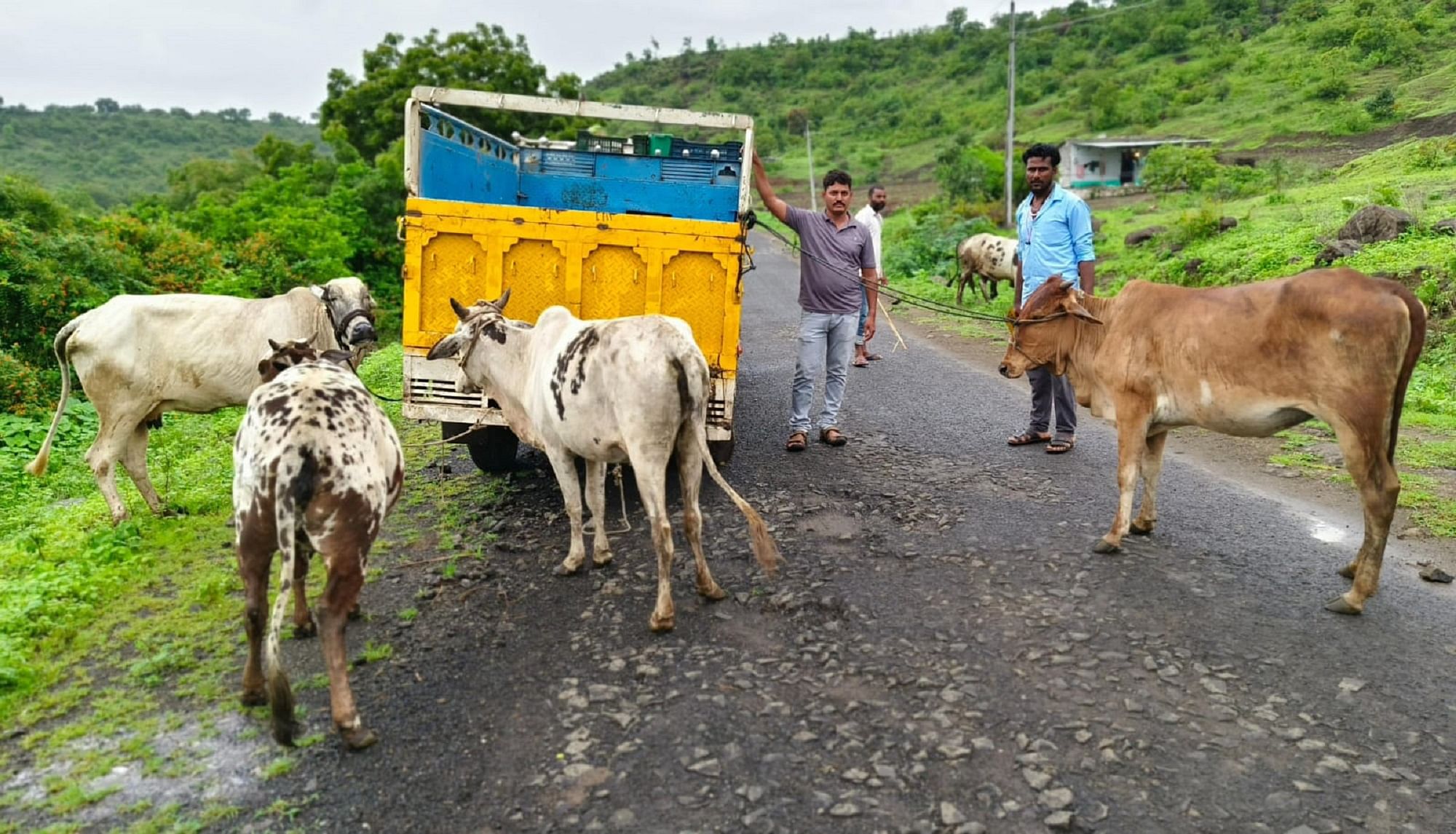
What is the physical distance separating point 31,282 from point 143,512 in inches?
214

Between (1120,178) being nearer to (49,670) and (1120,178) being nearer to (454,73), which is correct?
(454,73)

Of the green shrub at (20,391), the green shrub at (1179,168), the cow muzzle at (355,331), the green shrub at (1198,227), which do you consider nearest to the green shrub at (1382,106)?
the green shrub at (1179,168)

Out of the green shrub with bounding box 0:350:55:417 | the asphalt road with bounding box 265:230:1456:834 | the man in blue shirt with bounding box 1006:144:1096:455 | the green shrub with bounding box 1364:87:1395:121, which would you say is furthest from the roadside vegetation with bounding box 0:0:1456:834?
the man in blue shirt with bounding box 1006:144:1096:455

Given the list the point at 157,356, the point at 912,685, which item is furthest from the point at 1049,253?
the point at 157,356

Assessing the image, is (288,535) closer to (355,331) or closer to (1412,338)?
(355,331)

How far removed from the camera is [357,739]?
12.0ft

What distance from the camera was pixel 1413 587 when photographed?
195 inches

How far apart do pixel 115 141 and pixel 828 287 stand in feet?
286

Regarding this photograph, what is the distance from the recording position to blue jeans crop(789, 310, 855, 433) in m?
7.50

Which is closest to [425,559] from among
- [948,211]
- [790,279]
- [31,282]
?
[31,282]

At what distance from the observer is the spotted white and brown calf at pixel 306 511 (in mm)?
3699

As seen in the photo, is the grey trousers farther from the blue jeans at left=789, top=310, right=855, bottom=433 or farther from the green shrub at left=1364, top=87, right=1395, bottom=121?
the green shrub at left=1364, top=87, right=1395, bottom=121

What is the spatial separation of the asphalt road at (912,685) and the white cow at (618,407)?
299mm

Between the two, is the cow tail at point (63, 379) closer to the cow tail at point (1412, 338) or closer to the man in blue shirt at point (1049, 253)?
the man in blue shirt at point (1049, 253)
